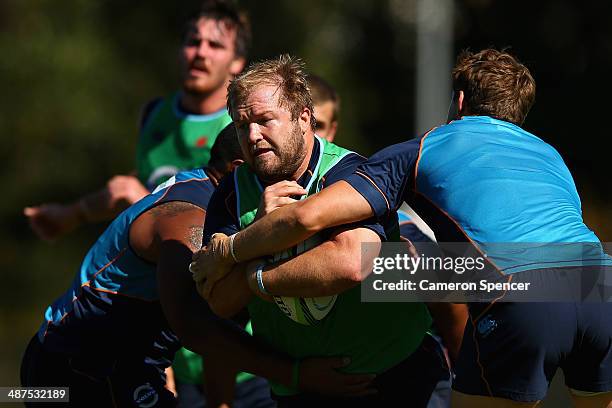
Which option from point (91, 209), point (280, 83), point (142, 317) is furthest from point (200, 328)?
point (91, 209)

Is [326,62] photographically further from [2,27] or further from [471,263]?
[471,263]

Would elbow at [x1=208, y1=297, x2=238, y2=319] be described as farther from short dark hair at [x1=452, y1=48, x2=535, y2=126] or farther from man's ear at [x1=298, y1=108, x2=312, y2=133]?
short dark hair at [x1=452, y1=48, x2=535, y2=126]

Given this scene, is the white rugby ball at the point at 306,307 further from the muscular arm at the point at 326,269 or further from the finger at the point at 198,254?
the finger at the point at 198,254

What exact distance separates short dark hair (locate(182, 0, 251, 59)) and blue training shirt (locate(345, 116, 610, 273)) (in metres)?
3.21

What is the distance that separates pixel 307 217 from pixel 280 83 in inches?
26.6

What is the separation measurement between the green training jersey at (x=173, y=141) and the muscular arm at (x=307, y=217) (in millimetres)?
2769

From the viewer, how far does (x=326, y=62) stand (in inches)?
864

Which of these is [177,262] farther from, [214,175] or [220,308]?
[214,175]

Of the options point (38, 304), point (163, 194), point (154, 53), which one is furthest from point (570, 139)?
point (163, 194)

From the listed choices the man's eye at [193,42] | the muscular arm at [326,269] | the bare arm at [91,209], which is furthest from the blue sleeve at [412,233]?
the man's eye at [193,42]

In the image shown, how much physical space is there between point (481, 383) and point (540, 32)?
1667 centimetres

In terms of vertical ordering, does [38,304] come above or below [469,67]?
above

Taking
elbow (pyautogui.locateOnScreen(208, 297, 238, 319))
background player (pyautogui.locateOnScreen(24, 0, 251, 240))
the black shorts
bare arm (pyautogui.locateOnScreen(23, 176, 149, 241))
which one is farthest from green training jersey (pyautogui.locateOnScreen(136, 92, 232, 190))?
elbow (pyautogui.locateOnScreen(208, 297, 238, 319))

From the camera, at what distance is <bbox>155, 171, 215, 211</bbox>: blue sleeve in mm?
4672
